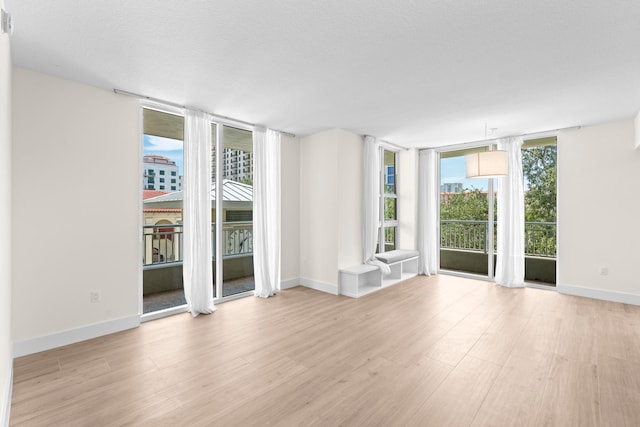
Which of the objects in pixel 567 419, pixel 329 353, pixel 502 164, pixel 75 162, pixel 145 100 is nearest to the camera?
pixel 567 419

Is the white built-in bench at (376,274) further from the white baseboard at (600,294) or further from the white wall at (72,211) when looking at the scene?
the white wall at (72,211)

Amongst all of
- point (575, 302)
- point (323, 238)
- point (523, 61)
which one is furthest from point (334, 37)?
point (575, 302)

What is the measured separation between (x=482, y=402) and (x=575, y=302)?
3288mm

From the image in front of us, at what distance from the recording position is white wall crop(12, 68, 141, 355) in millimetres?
2633

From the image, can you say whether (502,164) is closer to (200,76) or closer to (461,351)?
(461,351)

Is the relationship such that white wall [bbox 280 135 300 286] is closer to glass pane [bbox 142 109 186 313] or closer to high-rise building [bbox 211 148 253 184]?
high-rise building [bbox 211 148 253 184]

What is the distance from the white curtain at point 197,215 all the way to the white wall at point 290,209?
138cm

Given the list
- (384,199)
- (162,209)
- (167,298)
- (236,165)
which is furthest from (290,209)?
(167,298)

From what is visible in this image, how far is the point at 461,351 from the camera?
2719 millimetres

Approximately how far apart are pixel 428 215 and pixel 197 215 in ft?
14.4

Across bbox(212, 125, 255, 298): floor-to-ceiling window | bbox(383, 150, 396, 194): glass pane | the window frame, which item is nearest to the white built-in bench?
the window frame

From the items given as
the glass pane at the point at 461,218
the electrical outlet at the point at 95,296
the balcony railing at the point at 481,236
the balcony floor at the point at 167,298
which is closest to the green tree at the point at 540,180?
the balcony railing at the point at 481,236

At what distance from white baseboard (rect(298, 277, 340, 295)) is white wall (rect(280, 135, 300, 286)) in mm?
152

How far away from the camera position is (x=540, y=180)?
16.9ft
